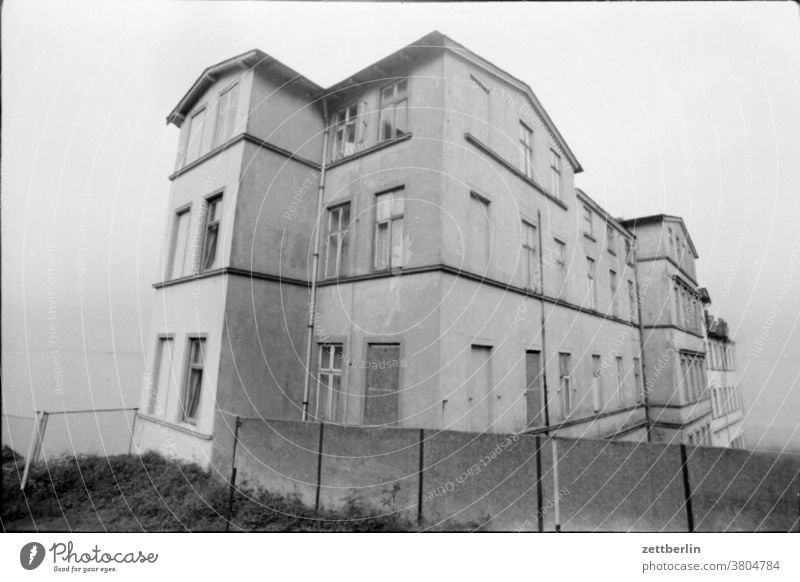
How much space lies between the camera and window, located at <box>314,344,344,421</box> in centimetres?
317

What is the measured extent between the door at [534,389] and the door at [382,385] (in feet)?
3.25

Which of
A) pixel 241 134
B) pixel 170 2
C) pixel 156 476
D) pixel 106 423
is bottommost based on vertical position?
pixel 156 476

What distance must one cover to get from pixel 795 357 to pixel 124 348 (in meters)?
5.05

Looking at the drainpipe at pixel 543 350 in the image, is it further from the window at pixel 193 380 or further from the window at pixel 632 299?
the window at pixel 193 380

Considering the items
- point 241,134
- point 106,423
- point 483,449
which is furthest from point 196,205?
point 483,449

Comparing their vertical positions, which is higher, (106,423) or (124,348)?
(124,348)

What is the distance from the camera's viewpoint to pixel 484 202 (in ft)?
9.69

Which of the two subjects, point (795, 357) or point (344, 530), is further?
point (795, 357)

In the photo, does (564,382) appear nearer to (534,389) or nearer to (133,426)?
(534,389)

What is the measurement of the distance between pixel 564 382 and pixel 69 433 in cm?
371

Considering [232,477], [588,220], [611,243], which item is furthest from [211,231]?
[611,243]
